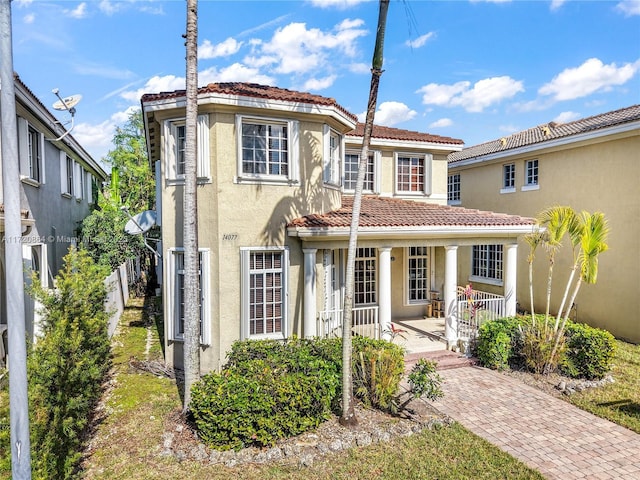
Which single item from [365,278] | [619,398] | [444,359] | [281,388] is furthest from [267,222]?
[619,398]

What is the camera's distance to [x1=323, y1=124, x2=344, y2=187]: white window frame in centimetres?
1163

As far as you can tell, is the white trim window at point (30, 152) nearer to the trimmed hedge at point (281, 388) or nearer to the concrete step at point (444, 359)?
the trimmed hedge at point (281, 388)

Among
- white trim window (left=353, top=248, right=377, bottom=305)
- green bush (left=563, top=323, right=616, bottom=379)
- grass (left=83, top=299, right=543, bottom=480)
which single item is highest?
white trim window (left=353, top=248, right=377, bottom=305)

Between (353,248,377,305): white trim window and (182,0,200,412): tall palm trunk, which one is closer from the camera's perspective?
(182,0,200,412): tall palm trunk

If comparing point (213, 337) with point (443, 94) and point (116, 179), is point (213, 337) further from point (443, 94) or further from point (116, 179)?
point (443, 94)

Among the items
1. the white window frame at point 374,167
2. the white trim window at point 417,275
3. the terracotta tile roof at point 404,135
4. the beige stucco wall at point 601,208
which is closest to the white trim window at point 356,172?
the white window frame at point 374,167

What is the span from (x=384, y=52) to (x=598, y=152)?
41.5ft

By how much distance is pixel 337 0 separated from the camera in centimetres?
774

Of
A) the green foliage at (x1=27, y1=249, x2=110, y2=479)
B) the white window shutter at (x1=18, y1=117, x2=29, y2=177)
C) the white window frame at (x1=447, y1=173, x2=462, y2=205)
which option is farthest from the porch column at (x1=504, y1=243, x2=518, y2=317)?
the white window shutter at (x1=18, y1=117, x2=29, y2=177)

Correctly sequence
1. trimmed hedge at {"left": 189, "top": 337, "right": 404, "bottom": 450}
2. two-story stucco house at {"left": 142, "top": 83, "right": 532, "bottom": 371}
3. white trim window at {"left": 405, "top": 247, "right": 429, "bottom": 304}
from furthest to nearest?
white trim window at {"left": 405, "top": 247, "right": 429, "bottom": 304}
two-story stucco house at {"left": 142, "top": 83, "right": 532, "bottom": 371}
trimmed hedge at {"left": 189, "top": 337, "right": 404, "bottom": 450}

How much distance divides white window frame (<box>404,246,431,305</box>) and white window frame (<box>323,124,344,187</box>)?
4939mm

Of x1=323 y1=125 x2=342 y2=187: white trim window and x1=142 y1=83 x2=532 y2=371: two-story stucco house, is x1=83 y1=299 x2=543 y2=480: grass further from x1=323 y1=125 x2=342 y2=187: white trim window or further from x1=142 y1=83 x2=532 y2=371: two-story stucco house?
x1=323 y1=125 x2=342 y2=187: white trim window

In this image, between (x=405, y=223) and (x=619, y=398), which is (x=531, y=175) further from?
(x=619, y=398)

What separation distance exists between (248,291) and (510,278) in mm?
8447
